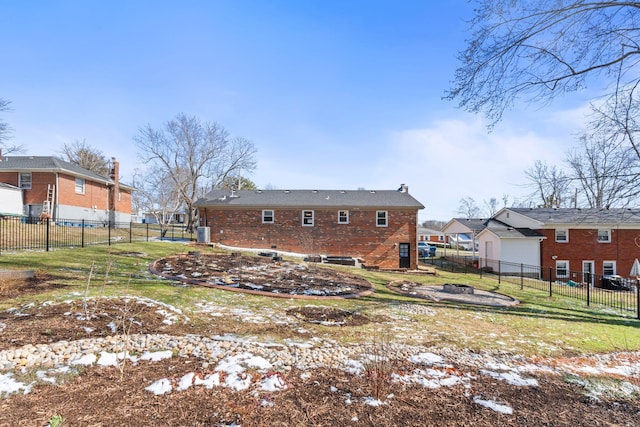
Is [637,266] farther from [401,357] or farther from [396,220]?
[401,357]

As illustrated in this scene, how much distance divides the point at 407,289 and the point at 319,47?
339 inches

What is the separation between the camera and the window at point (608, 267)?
2288 centimetres

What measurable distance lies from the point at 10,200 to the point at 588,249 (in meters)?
38.2

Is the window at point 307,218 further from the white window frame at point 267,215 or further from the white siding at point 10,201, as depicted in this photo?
the white siding at point 10,201

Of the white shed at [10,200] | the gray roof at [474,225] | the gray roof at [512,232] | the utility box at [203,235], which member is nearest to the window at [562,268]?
the gray roof at [512,232]

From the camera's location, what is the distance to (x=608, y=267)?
22984 millimetres

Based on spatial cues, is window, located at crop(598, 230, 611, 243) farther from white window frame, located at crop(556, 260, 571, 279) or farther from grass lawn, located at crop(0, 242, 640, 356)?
grass lawn, located at crop(0, 242, 640, 356)

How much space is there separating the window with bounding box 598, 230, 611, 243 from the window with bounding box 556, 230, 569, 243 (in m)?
2.40

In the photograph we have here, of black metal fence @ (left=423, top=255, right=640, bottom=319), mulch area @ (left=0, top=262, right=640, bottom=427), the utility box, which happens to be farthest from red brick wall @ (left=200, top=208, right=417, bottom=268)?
mulch area @ (left=0, top=262, right=640, bottom=427)

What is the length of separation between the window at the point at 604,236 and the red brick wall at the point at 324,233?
14.0 m

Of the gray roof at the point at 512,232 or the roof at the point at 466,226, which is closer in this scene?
the gray roof at the point at 512,232

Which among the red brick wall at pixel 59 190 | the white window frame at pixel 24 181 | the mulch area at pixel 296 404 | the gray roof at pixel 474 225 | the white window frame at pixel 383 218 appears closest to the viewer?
the mulch area at pixel 296 404

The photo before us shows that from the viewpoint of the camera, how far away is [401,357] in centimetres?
414

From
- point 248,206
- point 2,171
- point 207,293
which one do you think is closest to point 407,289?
point 207,293
